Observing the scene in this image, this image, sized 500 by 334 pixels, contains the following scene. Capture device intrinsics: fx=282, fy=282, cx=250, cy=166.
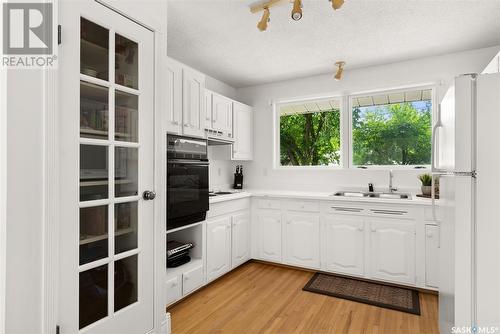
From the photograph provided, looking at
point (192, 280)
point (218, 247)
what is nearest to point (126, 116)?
point (192, 280)

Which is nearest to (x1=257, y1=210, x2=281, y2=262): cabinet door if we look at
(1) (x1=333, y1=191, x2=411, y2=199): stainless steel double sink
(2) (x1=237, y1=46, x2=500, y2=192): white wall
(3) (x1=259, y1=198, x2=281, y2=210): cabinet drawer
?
(3) (x1=259, y1=198, x2=281, y2=210): cabinet drawer

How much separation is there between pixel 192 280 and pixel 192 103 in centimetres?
166

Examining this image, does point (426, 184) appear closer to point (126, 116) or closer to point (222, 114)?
point (222, 114)

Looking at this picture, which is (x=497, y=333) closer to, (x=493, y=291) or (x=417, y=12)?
(x=493, y=291)

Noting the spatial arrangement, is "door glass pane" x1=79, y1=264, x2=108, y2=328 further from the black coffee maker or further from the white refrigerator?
the black coffee maker

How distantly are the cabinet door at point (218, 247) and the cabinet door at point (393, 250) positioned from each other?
1.54 metres

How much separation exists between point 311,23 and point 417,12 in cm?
82

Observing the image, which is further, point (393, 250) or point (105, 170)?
point (393, 250)

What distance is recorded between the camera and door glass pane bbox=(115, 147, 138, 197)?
1.72 meters

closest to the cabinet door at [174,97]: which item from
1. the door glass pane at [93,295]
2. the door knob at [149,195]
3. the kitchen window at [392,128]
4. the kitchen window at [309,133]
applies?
the door knob at [149,195]

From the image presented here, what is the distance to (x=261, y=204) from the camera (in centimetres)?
356

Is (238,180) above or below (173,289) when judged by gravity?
above

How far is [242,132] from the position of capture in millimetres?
3969

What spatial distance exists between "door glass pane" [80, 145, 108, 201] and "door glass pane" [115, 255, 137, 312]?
0.45 m
